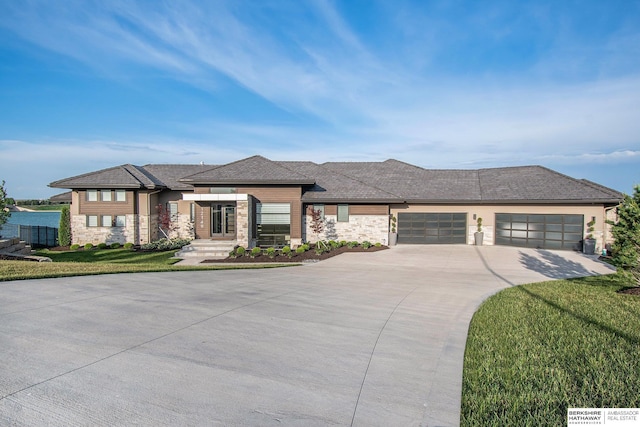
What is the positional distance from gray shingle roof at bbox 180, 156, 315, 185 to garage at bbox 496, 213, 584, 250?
39.5 feet

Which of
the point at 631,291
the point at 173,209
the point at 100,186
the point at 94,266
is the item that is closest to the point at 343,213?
the point at 173,209

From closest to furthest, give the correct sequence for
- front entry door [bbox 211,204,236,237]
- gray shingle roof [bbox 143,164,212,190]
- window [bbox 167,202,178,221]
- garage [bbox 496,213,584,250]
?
garage [bbox 496,213,584,250]
front entry door [bbox 211,204,236,237]
window [bbox 167,202,178,221]
gray shingle roof [bbox 143,164,212,190]

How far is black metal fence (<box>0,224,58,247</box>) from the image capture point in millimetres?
25625

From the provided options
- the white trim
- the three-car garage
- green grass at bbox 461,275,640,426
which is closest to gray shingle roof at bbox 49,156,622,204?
the white trim

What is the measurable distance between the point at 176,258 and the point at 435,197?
50.8ft

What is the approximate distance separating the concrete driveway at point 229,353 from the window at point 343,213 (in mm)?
12058

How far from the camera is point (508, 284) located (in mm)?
11273

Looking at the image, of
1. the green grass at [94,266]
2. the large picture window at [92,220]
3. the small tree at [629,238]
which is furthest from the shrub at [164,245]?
the small tree at [629,238]

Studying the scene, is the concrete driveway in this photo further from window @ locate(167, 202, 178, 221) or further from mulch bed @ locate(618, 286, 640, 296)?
window @ locate(167, 202, 178, 221)

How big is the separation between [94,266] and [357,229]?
548 inches

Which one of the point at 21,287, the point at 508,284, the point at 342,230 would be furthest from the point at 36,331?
the point at 342,230

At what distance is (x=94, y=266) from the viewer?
13195mm

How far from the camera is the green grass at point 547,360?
3.82m

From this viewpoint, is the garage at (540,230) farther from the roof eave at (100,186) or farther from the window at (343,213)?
the roof eave at (100,186)
